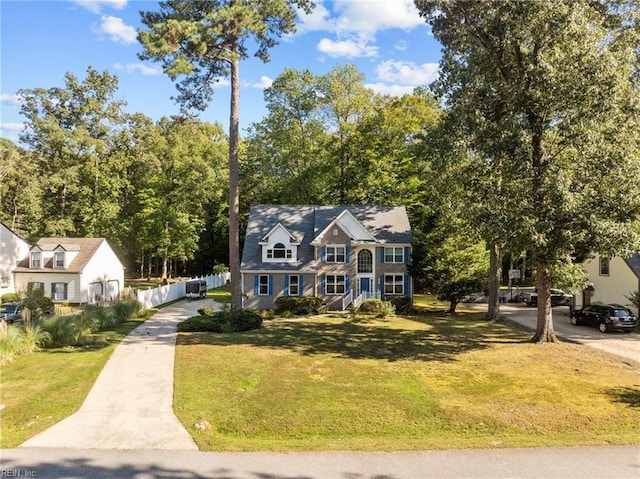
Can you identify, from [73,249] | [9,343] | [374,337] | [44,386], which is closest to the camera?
[44,386]

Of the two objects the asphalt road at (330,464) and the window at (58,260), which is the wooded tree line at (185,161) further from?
the asphalt road at (330,464)

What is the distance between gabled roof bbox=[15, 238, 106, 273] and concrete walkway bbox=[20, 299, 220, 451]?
18898mm

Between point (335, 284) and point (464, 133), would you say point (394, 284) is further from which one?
point (464, 133)

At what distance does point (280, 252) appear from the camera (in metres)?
32.4

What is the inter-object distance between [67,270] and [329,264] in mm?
19866

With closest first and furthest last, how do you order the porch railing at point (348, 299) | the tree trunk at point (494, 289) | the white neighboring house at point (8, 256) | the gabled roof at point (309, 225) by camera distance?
the tree trunk at point (494, 289) → the porch railing at point (348, 299) → the gabled roof at point (309, 225) → the white neighboring house at point (8, 256)

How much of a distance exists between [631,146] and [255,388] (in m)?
16.7

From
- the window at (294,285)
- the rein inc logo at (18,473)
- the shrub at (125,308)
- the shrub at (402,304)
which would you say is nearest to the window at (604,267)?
the shrub at (402,304)

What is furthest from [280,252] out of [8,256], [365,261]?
[8,256]

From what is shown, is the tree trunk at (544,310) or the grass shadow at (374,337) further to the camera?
the tree trunk at (544,310)

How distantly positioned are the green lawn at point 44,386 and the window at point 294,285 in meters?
14.5

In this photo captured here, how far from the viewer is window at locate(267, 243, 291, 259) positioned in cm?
3231

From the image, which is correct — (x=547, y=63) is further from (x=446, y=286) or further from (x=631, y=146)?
(x=446, y=286)

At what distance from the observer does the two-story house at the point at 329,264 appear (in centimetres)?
3172
